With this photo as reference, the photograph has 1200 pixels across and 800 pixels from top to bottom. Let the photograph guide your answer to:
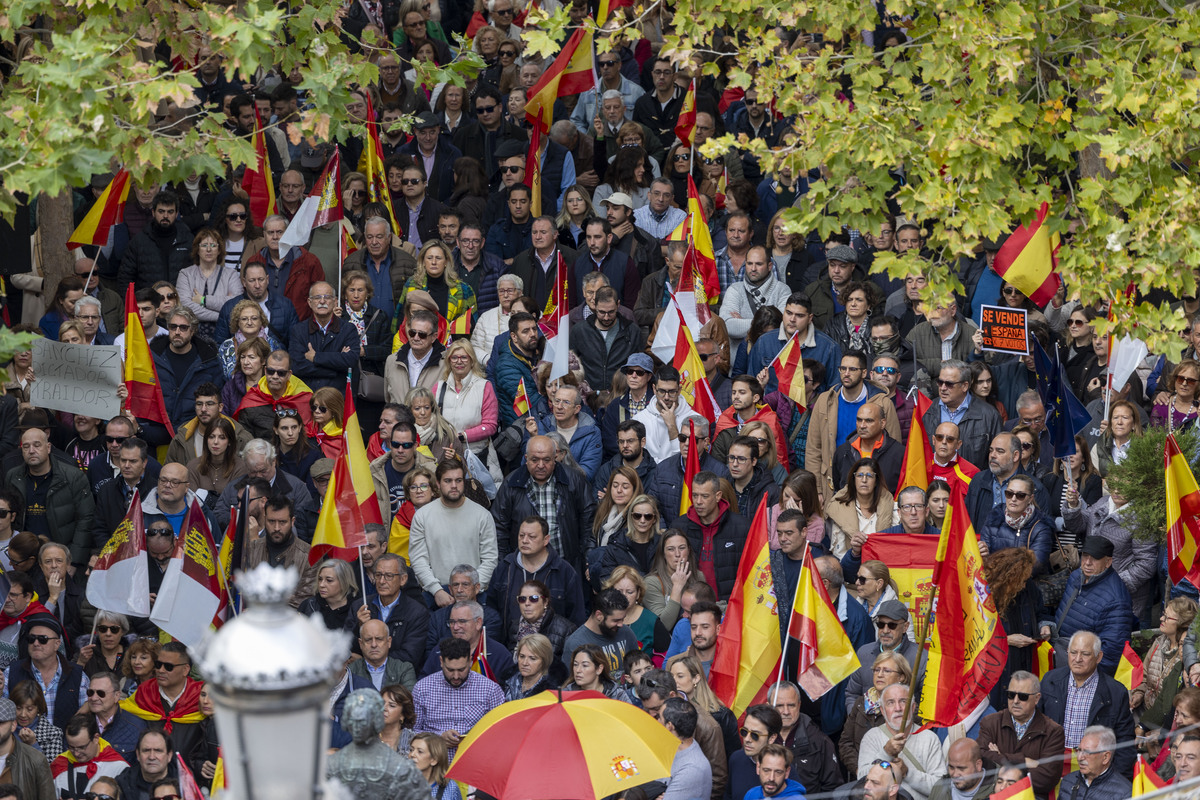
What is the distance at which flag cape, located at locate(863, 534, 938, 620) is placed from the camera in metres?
13.1

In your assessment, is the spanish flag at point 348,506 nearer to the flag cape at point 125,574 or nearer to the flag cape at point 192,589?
the flag cape at point 192,589

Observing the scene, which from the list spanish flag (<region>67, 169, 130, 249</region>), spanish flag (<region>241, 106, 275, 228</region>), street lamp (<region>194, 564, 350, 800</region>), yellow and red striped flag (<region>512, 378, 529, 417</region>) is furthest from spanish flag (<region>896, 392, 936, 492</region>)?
street lamp (<region>194, 564, 350, 800</region>)

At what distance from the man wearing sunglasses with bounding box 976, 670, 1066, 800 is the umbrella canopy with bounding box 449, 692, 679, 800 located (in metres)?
2.41

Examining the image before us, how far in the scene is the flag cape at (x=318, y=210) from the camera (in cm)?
1703

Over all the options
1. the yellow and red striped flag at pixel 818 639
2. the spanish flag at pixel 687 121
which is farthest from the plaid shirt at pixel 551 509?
the spanish flag at pixel 687 121

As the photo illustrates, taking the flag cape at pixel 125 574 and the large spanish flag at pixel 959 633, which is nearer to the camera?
the large spanish flag at pixel 959 633

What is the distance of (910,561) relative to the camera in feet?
43.5

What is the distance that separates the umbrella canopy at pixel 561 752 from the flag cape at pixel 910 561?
325cm

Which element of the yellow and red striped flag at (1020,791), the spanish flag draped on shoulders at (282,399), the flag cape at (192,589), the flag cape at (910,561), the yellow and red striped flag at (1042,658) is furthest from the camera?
the spanish flag draped on shoulders at (282,399)

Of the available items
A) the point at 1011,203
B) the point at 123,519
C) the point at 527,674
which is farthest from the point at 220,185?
the point at 1011,203

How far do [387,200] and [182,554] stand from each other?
6.10 metres

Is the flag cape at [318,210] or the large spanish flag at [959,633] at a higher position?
the flag cape at [318,210]

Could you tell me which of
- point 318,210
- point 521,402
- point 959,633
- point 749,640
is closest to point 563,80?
point 318,210

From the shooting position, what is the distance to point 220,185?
1919 cm
